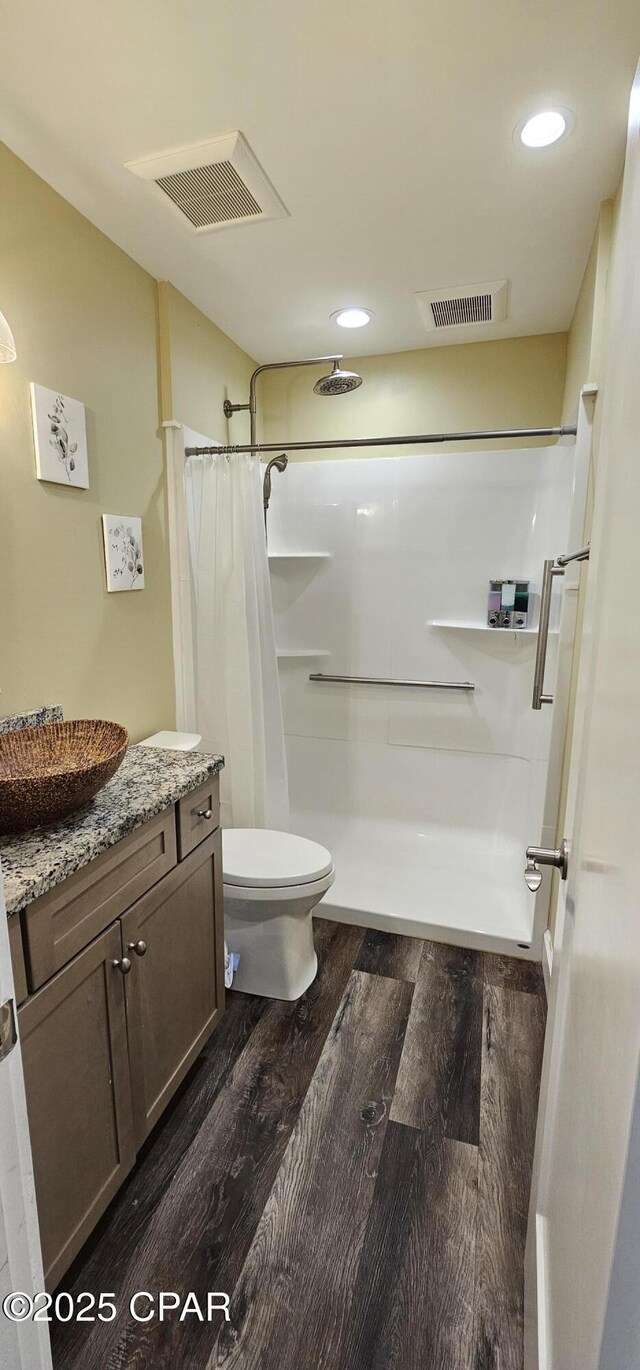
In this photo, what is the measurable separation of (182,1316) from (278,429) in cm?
307

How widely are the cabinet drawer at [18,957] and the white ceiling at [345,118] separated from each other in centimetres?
165

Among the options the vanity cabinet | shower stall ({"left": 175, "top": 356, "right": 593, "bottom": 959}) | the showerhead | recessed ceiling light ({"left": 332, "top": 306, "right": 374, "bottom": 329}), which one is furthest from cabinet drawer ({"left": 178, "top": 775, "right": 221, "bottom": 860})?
recessed ceiling light ({"left": 332, "top": 306, "right": 374, "bottom": 329})

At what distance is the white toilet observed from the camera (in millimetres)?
1799

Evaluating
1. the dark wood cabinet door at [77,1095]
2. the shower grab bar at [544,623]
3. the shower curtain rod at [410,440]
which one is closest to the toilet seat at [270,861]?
the dark wood cabinet door at [77,1095]

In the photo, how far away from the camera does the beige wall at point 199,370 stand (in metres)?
2.00

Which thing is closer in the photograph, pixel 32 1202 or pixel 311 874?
pixel 32 1202

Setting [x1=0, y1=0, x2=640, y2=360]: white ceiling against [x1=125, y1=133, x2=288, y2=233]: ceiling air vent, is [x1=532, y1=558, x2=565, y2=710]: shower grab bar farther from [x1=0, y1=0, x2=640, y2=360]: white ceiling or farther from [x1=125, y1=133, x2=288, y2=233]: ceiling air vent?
[x1=125, y1=133, x2=288, y2=233]: ceiling air vent

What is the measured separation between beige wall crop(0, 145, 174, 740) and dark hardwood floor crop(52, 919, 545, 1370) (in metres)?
1.16

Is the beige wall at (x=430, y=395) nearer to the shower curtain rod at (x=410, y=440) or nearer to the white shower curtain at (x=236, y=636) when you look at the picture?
the shower curtain rod at (x=410, y=440)

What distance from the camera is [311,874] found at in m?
1.83

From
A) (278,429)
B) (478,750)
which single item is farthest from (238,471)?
(478,750)

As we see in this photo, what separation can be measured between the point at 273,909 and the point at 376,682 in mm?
1356


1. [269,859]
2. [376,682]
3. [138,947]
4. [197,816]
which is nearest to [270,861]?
[269,859]

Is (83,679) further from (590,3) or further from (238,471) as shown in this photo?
(590,3)
